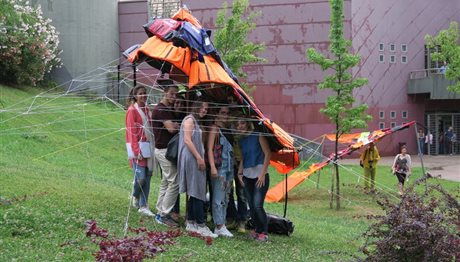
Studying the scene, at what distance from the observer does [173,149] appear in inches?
283

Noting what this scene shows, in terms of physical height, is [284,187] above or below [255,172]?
below

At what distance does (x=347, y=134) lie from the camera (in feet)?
52.3

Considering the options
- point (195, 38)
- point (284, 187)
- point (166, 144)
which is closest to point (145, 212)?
point (166, 144)

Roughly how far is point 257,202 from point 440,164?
2061cm

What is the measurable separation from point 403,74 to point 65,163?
70.0 ft

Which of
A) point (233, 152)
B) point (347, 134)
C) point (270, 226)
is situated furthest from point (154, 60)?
point (347, 134)

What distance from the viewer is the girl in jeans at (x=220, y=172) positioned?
7160 mm

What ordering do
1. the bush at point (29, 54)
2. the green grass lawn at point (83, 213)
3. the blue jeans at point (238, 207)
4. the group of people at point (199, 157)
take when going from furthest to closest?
1. the bush at point (29, 54)
2. the blue jeans at point (238, 207)
3. the group of people at point (199, 157)
4. the green grass lawn at point (83, 213)

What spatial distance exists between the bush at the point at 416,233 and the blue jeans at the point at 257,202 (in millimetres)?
2132

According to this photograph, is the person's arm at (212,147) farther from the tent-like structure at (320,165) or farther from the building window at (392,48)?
the building window at (392,48)

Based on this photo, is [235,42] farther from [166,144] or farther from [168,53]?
[166,144]

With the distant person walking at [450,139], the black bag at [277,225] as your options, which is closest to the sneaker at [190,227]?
the black bag at [277,225]

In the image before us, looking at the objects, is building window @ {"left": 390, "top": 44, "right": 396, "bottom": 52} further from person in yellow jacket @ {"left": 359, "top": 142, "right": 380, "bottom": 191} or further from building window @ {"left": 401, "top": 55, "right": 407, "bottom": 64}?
person in yellow jacket @ {"left": 359, "top": 142, "right": 380, "bottom": 191}

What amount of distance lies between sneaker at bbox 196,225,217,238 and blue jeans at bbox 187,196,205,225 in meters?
0.06
